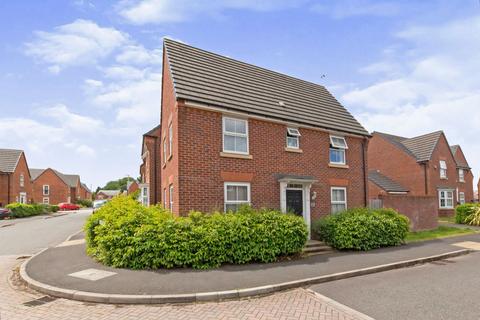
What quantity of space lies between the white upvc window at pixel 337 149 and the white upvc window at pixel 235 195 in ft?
16.1

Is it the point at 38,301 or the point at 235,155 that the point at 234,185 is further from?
the point at 38,301

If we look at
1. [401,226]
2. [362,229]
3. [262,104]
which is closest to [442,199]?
[401,226]

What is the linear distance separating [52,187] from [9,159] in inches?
765

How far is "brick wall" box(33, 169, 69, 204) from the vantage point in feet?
186

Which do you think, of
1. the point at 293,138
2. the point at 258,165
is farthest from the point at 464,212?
the point at 258,165

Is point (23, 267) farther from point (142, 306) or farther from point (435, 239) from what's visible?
point (435, 239)

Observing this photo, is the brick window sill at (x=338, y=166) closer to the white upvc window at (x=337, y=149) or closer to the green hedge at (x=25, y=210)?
the white upvc window at (x=337, y=149)

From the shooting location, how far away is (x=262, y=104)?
12906mm

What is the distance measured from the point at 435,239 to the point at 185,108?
1318cm

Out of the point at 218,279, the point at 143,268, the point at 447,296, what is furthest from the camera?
the point at 143,268

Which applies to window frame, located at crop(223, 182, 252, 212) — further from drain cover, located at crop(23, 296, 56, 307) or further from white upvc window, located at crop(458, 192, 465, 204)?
white upvc window, located at crop(458, 192, 465, 204)

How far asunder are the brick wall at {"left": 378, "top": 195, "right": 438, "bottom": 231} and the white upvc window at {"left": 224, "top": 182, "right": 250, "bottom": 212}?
8827 millimetres

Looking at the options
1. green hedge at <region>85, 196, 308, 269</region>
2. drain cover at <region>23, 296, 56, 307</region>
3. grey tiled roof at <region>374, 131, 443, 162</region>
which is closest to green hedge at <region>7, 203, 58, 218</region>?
green hedge at <region>85, 196, 308, 269</region>

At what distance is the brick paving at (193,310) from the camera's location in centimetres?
545
